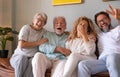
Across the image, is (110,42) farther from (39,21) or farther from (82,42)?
(39,21)

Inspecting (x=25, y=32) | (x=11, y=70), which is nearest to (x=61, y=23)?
(x=25, y=32)

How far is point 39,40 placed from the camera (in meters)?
2.85

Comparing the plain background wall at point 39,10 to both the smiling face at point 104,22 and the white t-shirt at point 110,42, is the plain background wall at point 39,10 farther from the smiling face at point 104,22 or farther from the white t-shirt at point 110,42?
the white t-shirt at point 110,42

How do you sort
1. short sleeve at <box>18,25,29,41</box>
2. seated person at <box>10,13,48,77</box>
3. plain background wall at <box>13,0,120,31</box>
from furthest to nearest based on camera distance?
plain background wall at <box>13,0,120,31</box> < short sleeve at <box>18,25,29,41</box> < seated person at <box>10,13,48,77</box>

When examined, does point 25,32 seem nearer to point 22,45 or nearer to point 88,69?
point 22,45

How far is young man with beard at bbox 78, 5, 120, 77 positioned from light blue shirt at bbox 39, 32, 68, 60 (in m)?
0.45

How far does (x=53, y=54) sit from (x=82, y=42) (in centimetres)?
38

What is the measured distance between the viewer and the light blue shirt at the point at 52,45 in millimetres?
2750

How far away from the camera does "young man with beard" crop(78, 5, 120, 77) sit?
2.17m

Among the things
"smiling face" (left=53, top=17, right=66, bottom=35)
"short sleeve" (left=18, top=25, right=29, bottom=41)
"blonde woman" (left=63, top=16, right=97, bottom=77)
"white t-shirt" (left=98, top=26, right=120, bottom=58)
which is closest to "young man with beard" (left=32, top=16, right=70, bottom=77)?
"smiling face" (left=53, top=17, right=66, bottom=35)

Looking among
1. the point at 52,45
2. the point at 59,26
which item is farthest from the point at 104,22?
the point at 52,45

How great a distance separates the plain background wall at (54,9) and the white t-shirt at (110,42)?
1.61ft

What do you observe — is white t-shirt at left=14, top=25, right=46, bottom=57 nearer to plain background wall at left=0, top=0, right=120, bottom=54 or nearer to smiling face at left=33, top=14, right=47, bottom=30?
smiling face at left=33, top=14, right=47, bottom=30

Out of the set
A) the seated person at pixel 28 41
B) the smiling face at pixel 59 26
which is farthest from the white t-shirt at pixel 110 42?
the seated person at pixel 28 41
